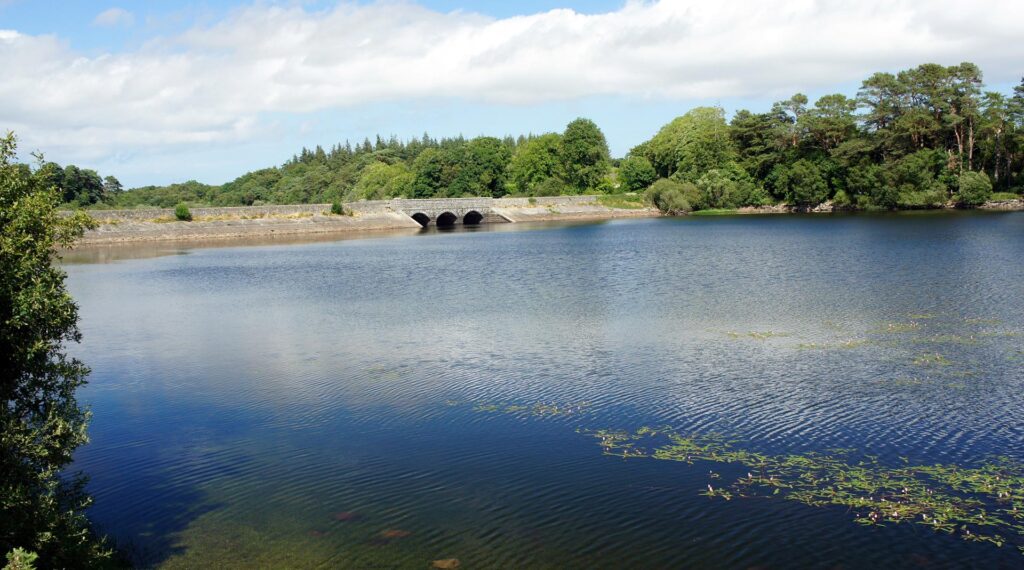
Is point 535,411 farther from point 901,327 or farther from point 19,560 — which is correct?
point 901,327

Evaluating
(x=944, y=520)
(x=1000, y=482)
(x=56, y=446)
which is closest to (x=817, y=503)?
(x=944, y=520)

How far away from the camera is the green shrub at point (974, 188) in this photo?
326 feet

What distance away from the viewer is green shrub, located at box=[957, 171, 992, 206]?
3915 inches

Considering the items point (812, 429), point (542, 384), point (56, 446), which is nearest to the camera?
point (56, 446)

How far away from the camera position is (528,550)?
459 inches

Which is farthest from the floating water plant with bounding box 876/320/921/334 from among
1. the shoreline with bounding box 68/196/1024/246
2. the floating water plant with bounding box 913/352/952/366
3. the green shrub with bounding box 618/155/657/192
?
the green shrub with bounding box 618/155/657/192

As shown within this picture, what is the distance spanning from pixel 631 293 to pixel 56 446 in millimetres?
28791

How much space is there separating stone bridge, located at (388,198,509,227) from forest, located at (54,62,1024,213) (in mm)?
18262

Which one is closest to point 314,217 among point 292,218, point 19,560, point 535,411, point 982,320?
point 292,218

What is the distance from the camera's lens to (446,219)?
412 feet

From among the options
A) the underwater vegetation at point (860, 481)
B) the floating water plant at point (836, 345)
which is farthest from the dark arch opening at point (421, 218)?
the underwater vegetation at point (860, 481)

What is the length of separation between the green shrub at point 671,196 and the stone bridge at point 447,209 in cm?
2562

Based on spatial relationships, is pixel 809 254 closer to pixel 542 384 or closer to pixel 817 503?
pixel 542 384

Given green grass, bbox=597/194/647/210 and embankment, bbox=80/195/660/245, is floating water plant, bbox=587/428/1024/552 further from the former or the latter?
green grass, bbox=597/194/647/210
